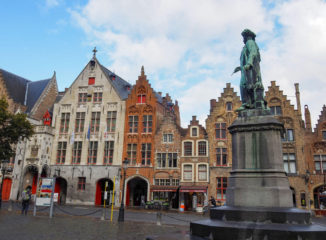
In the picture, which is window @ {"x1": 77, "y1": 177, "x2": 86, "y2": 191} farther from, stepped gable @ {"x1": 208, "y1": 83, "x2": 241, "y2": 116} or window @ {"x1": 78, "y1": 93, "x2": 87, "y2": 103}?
stepped gable @ {"x1": 208, "y1": 83, "x2": 241, "y2": 116}

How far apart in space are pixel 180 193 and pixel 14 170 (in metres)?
21.6

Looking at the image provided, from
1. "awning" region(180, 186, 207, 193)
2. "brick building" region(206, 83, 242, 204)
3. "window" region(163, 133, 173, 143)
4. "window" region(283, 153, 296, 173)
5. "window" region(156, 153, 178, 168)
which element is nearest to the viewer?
"window" region(283, 153, 296, 173)

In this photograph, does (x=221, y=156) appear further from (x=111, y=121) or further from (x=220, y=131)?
(x=111, y=121)

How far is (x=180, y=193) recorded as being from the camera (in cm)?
3047

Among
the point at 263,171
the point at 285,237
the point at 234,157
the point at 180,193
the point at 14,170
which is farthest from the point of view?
the point at 14,170

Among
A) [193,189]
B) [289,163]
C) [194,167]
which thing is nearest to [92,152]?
[194,167]

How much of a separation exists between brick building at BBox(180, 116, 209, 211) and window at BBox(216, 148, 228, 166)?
112 cm

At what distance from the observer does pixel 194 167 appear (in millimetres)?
31016

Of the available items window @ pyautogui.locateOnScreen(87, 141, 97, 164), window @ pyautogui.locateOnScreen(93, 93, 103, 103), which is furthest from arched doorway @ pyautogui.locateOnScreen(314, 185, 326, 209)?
window @ pyautogui.locateOnScreen(93, 93, 103, 103)

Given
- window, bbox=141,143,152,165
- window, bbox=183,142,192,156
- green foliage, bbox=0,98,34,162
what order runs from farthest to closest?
window, bbox=141,143,152,165, window, bbox=183,142,192,156, green foliage, bbox=0,98,34,162

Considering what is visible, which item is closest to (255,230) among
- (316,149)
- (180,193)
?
(180,193)

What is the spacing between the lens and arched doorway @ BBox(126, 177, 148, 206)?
3380cm

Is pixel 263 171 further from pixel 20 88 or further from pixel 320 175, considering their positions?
pixel 20 88

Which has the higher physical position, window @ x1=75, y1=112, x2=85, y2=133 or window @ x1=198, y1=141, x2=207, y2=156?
window @ x1=75, y1=112, x2=85, y2=133
